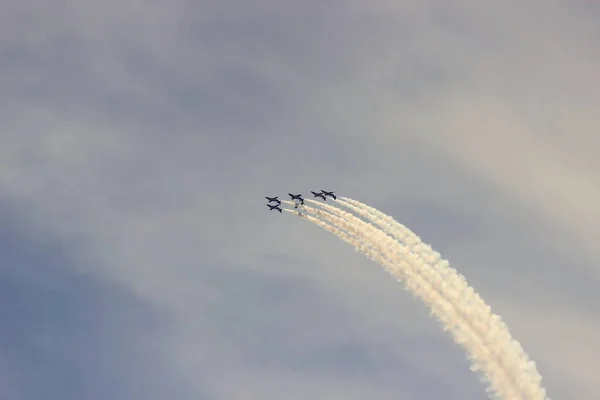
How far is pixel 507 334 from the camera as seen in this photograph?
195m

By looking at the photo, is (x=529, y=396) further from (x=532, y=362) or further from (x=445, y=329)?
(x=445, y=329)

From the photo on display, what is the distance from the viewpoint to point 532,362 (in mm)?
190250

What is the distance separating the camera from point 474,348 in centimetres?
19500

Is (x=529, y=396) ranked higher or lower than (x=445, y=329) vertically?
lower

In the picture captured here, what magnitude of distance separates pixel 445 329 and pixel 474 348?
7254 mm

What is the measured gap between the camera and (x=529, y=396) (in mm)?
187625

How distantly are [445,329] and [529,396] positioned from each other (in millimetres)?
21295

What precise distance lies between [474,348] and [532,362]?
1143cm

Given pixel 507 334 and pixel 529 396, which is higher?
pixel 507 334

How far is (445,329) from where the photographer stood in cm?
19912

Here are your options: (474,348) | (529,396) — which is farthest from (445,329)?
(529,396)

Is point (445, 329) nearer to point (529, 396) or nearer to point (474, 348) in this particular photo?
point (474, 348)

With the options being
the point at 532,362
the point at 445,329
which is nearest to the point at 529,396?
the point at 532,362

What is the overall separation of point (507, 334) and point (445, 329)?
12.2m
